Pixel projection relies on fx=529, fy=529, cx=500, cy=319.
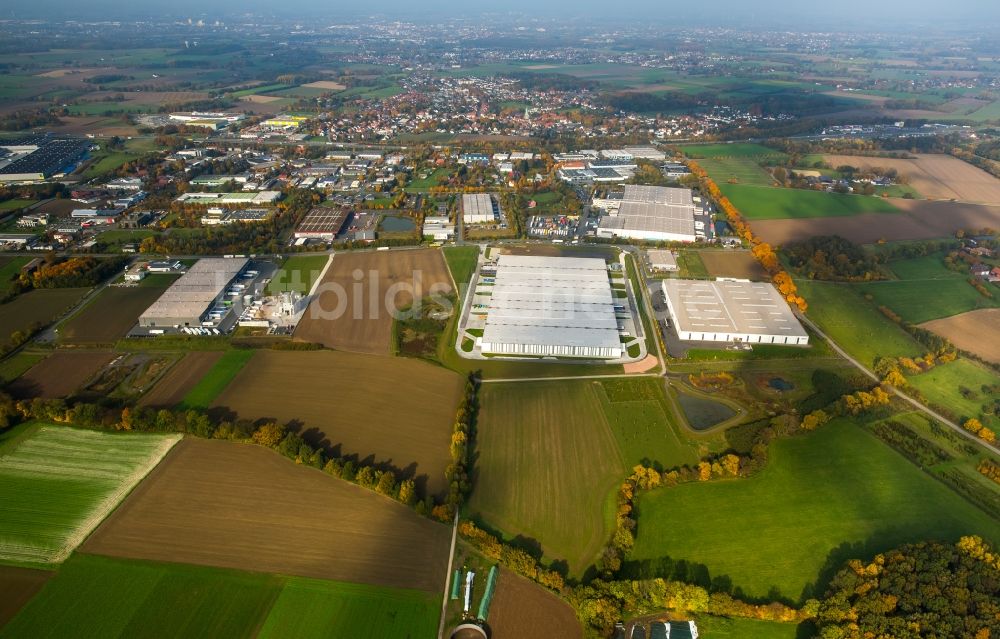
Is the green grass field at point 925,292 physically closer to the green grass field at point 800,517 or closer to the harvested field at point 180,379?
the green grass field at point 800,517

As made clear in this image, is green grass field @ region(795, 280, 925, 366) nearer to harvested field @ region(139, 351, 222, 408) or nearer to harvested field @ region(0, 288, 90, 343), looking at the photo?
harvested field @ region(139, 351, 222, 408)

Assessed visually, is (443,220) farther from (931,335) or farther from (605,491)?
(931,335)

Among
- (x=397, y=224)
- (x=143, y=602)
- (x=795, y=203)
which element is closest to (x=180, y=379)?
(x=143, y=602)

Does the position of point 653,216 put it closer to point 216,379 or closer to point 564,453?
point 564,453

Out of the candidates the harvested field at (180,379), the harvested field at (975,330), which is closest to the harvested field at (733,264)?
the harvested field at (975,330)

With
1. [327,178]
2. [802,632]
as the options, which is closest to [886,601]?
[802,632]

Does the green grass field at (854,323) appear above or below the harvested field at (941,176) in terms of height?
below

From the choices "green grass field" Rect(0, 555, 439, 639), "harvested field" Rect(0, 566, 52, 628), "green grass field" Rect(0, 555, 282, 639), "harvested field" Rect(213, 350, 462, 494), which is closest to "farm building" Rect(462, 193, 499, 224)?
"harvested field" Rect(213, 350, 462, 494)
